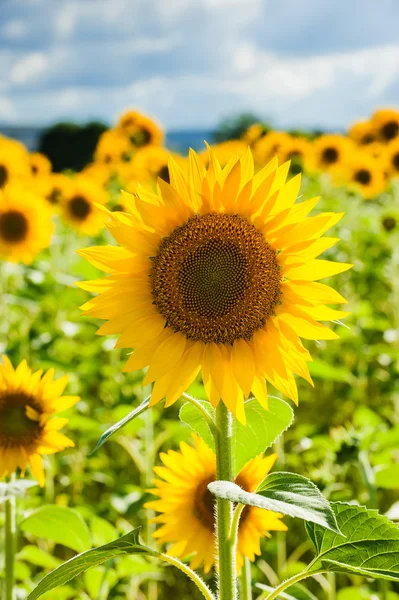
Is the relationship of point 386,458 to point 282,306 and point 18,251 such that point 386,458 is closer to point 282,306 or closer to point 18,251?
point 282,306

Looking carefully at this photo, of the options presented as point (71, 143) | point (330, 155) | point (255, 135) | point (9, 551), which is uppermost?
point (71, 143)

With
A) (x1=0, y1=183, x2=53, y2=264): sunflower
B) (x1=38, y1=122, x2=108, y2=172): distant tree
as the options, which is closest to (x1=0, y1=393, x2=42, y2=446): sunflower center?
(x1=0, y1=183, x2=53, y2=264): sunflower

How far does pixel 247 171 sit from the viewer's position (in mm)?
1234

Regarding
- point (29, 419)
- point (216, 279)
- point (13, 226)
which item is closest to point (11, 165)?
point (13, 226)

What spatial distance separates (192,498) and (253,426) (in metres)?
0.42

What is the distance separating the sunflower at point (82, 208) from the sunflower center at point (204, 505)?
149 inches

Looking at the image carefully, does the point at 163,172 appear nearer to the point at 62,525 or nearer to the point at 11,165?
the point at 11,165

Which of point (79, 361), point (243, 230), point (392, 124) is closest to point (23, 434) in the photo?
point (243, 230)

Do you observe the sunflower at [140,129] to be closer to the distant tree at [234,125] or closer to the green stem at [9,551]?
the green stem at [9,551]

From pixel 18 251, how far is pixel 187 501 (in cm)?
288

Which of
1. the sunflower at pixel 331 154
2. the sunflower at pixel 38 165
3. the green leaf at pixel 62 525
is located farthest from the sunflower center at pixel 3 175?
the green leaf at pixel 62 525

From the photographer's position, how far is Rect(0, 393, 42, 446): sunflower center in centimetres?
181

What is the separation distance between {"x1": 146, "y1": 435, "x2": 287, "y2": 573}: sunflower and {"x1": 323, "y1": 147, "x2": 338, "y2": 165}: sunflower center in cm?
548

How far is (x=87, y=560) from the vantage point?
3.57 feet
